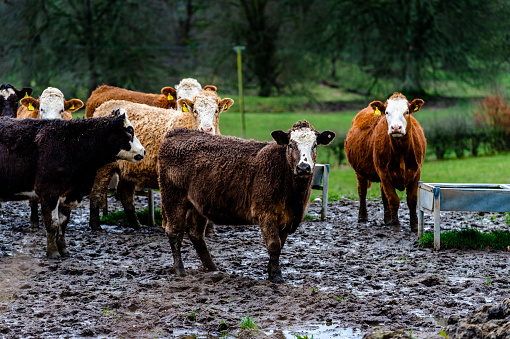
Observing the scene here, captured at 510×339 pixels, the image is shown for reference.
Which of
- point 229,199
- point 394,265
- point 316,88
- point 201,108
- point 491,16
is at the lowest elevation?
point 394,265

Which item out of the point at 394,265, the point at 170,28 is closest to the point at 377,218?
the point at 394,265

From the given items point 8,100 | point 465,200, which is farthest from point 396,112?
point 8,100

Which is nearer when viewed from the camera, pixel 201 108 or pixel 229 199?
pixel 229 199

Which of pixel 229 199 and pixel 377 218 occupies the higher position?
pixel 229 199

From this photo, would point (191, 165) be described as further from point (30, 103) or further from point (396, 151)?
point (30, 103)

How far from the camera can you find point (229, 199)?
715 centimetres

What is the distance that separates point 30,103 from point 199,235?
5.30 metres

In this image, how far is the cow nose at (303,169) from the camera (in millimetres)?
6574

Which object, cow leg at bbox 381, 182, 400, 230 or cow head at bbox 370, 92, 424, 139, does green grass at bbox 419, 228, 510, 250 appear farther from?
cow head at bbox 370, 92, 424, 139

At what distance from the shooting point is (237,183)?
7137 millimetres

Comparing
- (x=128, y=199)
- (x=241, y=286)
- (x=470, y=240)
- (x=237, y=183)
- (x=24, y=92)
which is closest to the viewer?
(x=241, y=286)

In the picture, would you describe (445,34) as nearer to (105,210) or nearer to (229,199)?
(105,210)

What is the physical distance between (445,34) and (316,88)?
350 inches

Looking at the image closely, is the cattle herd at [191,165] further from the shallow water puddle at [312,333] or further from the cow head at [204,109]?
the shallow water puddle at [312,333]
